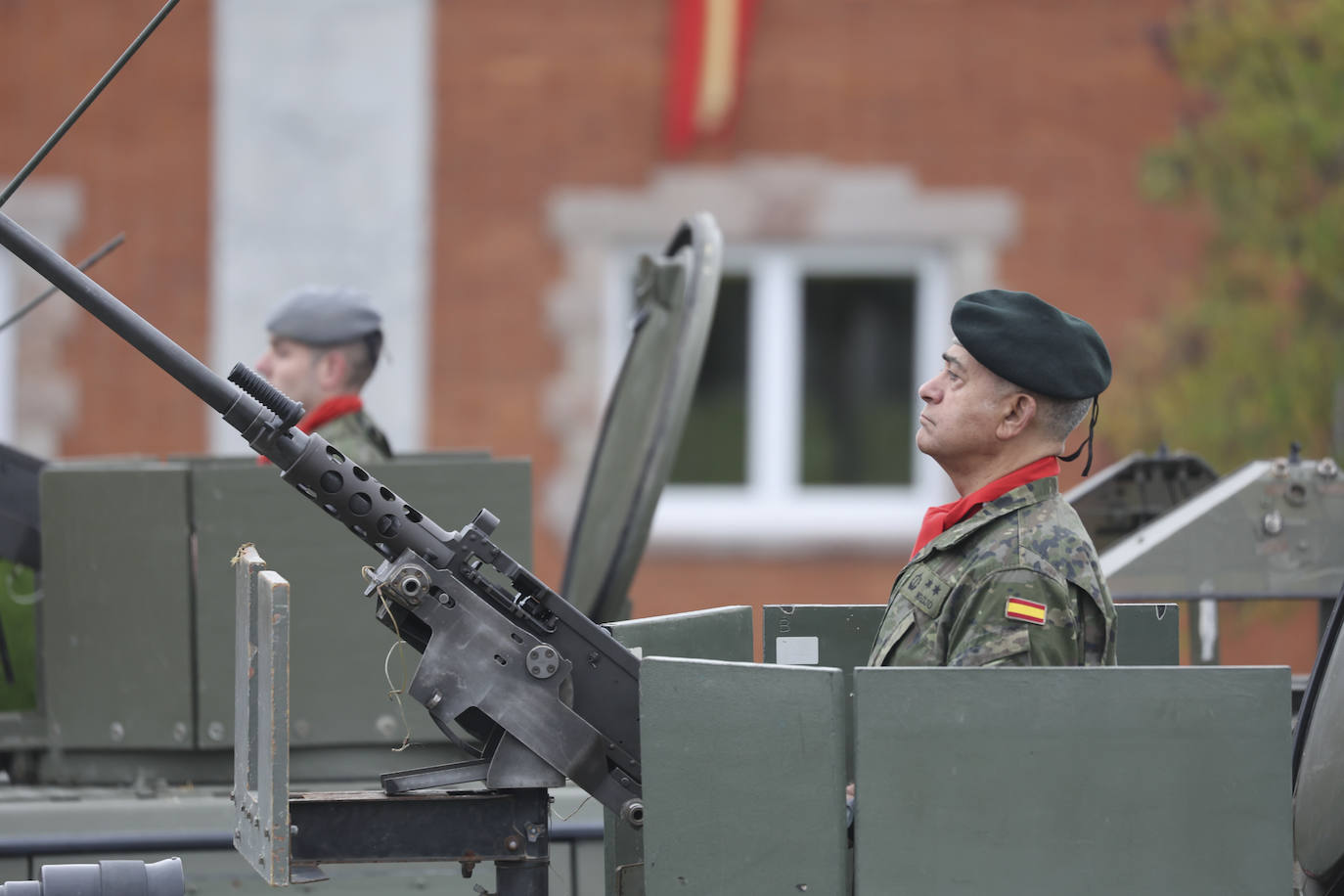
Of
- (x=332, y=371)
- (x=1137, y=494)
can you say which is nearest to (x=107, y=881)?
(x=332, y=371)

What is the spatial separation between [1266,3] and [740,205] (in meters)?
2.76

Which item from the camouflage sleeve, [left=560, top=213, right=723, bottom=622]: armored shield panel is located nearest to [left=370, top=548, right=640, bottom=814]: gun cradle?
the camouflage sleeve

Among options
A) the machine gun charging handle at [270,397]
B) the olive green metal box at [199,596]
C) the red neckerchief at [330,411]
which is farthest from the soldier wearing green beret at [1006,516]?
the red neckerchief at [330,411]

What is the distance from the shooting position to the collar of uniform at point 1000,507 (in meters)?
2.91

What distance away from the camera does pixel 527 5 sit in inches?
374

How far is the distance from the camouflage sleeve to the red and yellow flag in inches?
271

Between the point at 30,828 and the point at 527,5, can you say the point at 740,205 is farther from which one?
the point at 30,828

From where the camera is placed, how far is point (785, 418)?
983cm

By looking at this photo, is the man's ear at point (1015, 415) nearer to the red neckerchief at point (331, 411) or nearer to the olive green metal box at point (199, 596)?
the olive green metal box at point (199, 596)

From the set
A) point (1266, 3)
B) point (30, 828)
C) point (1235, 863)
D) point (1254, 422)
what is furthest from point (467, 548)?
point (1266, 3)

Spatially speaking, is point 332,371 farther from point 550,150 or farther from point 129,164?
point 129,164

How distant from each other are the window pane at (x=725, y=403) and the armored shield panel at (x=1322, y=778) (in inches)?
262

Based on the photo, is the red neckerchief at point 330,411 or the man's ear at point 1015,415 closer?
the man's ear at point 1015,415

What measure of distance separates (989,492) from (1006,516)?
0.06 m
